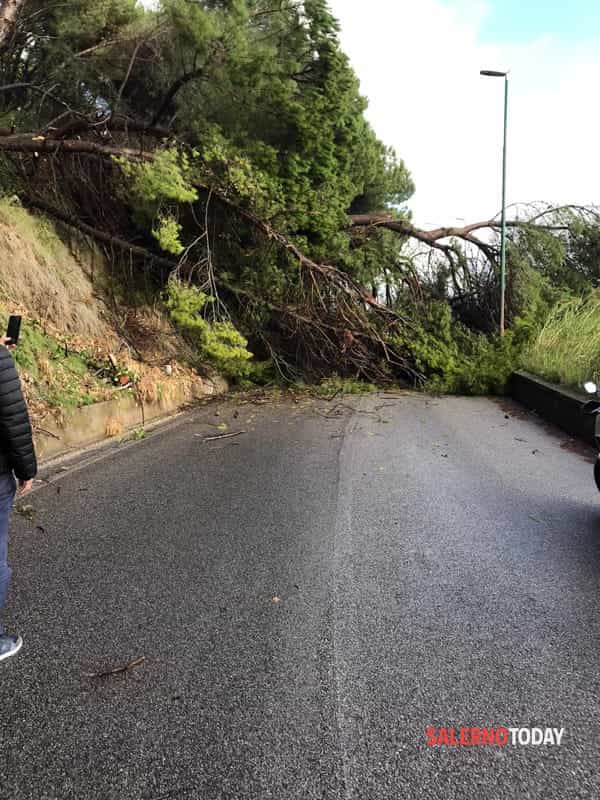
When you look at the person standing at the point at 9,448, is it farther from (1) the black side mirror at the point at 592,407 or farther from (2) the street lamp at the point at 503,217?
(2) the street lamp at the point at 503,217

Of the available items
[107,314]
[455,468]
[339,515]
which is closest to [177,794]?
[339,515]

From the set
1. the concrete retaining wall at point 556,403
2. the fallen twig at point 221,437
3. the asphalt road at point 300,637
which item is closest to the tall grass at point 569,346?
the concrete retaining wall at point 556,403

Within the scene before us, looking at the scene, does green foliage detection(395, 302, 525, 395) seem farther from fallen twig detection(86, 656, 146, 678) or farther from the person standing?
fallen twig detection(86, 656, 146, 678)

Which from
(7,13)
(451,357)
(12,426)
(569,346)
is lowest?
(451,357)

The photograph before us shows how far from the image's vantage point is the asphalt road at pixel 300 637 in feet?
6.44

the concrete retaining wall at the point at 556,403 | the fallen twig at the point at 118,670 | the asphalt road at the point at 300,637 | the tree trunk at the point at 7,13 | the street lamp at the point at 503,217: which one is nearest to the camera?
the asphalt road at the point at 300,637

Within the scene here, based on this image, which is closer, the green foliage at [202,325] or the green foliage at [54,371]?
the green foliage at [54,371]

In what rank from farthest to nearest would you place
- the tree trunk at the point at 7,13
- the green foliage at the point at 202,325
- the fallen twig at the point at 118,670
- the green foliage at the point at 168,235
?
the green foliage at the point at 202,325
the green foliage at the point at 168,235
the tree trunk at the point at 7,13
the fallen twig at the point at 118,670

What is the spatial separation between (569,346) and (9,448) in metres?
10.8

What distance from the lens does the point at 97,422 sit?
7367 mm

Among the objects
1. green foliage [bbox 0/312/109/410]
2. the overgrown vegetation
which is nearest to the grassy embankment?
green foliage [bbox 0/312/109/410]

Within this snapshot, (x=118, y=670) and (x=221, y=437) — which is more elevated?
(x=118, y=670)

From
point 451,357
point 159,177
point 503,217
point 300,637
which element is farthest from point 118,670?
point 503,217

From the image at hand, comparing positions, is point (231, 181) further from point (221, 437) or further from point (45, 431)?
point (45, 431)
